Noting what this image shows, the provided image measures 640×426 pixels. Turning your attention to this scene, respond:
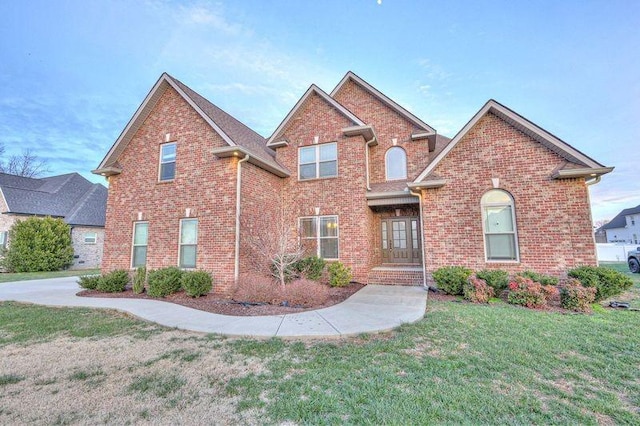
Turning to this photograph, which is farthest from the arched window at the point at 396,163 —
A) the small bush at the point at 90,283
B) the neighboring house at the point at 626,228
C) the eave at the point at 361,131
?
the neighboring house at the point at 626,228

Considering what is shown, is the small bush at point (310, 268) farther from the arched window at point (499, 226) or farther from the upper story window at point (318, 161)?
the arched window at point (499, 226)

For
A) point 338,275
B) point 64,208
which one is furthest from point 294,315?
point 64,208

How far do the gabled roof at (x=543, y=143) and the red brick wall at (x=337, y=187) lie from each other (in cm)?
260

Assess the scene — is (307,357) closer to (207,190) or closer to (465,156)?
(207,190)

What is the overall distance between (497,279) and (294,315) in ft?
19.3

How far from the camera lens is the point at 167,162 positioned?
10.7m

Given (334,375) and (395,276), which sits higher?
(395,276)

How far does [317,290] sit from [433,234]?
4560 millimetres

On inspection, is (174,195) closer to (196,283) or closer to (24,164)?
(196,283)

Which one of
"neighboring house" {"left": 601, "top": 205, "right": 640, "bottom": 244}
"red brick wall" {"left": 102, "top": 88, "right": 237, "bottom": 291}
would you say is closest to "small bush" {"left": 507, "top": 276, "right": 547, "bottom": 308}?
"red brick wall" {"left": 102, "top": 88, "right": 237, "bottom": 291}

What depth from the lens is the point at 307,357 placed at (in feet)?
13.6

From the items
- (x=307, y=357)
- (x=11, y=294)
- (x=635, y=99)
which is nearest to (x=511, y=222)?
(x=307, y=357)

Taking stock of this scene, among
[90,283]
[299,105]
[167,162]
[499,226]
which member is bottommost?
[90,283]

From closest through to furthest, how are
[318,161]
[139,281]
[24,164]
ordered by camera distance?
[139,281] → [318,161] → [24,164]
